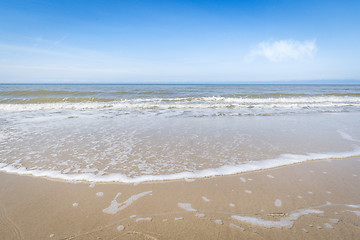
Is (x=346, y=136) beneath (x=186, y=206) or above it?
above

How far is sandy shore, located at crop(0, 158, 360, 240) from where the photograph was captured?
2088mm

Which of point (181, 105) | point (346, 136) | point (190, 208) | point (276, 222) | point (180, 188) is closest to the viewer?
point (276, 222)

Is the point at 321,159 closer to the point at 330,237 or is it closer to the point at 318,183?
the point at 318,183

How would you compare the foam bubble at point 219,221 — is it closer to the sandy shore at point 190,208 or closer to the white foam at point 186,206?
the sandy shore at point 190,208

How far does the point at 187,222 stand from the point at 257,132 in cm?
501

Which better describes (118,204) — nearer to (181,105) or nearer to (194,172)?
(194,172)

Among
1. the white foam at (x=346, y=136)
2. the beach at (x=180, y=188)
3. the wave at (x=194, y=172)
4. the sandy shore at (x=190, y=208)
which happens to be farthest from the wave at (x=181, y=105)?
the sandy shore at (x=190, y=208)

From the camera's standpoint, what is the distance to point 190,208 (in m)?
2.49

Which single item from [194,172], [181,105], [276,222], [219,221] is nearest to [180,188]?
[194,172]

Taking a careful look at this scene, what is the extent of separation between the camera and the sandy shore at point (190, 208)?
209 cm

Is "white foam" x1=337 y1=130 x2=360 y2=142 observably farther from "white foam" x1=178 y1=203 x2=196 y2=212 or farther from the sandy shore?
"white foam" x1=178 y1=203 x2=196 y2=212

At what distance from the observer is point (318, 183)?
3.10 m

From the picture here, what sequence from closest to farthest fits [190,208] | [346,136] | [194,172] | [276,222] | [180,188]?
[276,222] → [190,208] → [180,188] → [194,172] → [346,136]

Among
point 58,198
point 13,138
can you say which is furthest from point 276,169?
point 13,138
